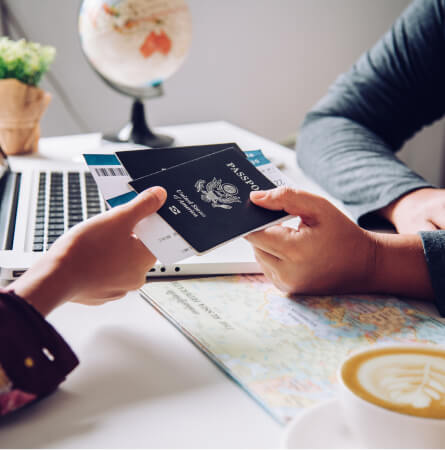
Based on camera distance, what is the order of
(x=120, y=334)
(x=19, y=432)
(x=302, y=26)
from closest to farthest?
(x=19, y=432), (x=120, y=334), (x=302, y=26)

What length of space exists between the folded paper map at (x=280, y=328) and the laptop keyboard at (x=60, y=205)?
6.7 inches

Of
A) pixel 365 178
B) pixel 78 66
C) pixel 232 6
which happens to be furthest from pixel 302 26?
pixel 365 178

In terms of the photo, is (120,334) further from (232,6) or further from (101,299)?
(232,6)

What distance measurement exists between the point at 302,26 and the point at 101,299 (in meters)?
1.60

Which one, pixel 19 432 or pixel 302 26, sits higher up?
pixel 302 26

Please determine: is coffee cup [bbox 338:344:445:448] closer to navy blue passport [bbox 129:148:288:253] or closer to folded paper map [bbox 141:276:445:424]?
folded paper map [bbox 141:276:445:424]

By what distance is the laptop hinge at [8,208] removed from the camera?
0.66 m

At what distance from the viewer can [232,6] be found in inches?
69.4

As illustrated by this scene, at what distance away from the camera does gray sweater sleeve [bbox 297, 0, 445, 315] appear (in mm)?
938

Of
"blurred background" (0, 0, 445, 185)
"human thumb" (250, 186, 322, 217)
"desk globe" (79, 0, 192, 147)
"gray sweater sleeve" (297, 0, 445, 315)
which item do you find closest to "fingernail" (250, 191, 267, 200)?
"human thumb" (250, 186, 322, 217)

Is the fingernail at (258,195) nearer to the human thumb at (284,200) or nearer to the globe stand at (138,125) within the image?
the human thumb at (284,200)

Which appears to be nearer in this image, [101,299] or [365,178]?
[101,299]

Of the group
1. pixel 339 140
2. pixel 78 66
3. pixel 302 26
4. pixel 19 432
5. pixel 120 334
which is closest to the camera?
pixel 19 432

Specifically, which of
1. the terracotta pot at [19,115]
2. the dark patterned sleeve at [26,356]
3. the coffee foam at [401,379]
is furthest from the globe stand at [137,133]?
the coffee foam at [401,379]
